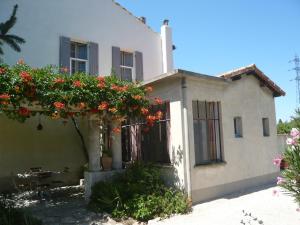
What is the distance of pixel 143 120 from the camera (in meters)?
10.7

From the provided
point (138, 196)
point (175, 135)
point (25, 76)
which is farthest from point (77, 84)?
point (138, 196)

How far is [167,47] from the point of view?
50.2ft

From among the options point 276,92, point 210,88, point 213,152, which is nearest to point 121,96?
point 210,88

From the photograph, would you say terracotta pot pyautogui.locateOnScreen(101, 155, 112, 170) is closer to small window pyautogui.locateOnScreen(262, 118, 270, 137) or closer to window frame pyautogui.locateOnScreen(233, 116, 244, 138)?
window frame pyautogui.locateOnScreen(233, 116, 244, 138)

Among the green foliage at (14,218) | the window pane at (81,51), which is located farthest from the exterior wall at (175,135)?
the window pane at (81,51)

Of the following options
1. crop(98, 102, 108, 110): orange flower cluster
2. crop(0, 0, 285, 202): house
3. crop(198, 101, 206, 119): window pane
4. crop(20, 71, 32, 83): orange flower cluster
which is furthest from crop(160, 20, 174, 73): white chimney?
crop(20, 71, 32, 83): orange flower cluster

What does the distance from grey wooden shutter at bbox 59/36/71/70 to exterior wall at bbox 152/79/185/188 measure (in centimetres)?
464

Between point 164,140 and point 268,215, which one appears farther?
point 164,140

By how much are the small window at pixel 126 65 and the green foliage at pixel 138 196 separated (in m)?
5.55

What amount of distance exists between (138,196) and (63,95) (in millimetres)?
3429

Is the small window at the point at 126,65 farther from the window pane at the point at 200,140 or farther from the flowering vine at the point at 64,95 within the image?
the flowering vine at the point at 64,95

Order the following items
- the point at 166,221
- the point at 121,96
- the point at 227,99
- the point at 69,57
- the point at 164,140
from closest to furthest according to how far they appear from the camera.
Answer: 1. the point at 166,221
2. the point at 121,96
3. the point at 164,140
4. the point at 227,99
5. the point at 69,57

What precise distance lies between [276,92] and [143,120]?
20.3ft

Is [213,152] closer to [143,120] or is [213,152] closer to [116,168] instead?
[143,120]
